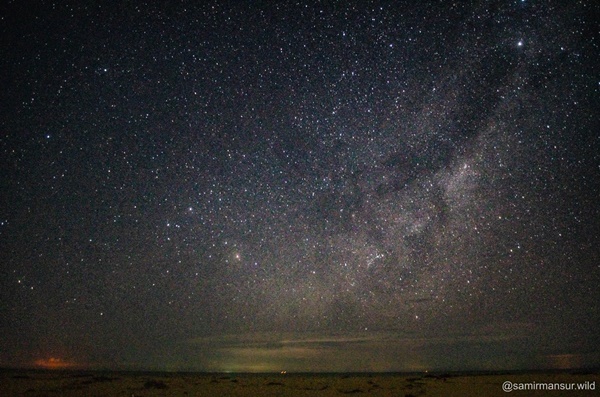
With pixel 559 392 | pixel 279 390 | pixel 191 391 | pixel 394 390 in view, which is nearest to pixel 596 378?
pixel 559 392

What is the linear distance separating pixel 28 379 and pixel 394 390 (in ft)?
62.9

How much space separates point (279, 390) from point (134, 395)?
6600 millimetres

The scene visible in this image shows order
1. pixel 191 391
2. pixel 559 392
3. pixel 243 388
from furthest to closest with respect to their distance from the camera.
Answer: pixel 243 388 < pixel 191 391 < pixel 559 392

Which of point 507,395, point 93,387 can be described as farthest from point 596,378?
point 93,387

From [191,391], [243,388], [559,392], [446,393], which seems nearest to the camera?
[559,392]

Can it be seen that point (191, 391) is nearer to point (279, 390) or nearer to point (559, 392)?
point (279, 390)

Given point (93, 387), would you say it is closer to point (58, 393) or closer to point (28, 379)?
point (58, 393)

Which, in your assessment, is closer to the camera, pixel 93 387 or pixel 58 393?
pixel 58 393

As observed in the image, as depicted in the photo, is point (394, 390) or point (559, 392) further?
point (394, 390)

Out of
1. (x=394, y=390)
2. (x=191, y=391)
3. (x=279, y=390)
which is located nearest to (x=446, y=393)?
(x=394, y=390)

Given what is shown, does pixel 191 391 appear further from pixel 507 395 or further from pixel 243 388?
pixel 507 395

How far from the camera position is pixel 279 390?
20.9m

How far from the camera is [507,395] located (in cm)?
1802

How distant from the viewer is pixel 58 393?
18578mm
